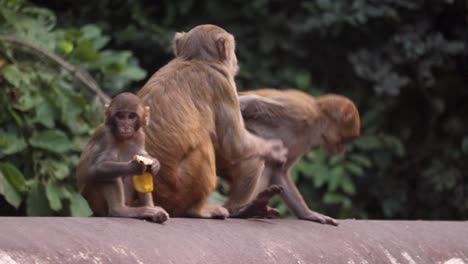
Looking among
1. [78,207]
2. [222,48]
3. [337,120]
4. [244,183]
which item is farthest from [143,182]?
[78,207]

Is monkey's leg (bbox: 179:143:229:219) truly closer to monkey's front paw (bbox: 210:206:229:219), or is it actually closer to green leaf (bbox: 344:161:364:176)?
monkey's front paw (bbox: 210:206:229:219)

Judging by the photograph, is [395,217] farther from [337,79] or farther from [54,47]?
[54,47]

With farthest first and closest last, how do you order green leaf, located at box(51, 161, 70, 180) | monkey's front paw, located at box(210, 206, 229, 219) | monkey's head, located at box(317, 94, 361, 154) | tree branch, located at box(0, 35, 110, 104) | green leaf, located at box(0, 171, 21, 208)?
tree branch, located at box(0, 35, 110, 104) < green leaf, located at box(51, 161, 70, 180) < green leaf, located at box(0, 171, 21, 208) < monkey's head, located at box(317, 94, 361, 154) < monkey's front paw, located at box(210, 206, 229, 219)

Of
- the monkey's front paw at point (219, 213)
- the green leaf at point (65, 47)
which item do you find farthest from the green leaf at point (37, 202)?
the monkey's front paw at point (219, 213)

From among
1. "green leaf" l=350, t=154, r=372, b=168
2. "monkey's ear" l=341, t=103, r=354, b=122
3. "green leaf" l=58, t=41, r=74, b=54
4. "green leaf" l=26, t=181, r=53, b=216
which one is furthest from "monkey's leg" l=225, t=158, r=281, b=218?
"green leaf" l=350, t=154, r=372, b=168

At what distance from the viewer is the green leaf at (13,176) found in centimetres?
780

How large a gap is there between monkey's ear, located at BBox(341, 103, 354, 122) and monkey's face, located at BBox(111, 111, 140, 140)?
2378 millimetres

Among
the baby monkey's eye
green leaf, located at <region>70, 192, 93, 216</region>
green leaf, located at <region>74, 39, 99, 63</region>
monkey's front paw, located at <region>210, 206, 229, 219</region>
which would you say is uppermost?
green leaf, located at <region>74, 39, 99, 63</region>

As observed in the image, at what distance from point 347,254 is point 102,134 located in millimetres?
1315

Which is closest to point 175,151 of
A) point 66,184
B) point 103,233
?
point 103,233

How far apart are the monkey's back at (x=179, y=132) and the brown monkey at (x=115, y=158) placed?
0.37m

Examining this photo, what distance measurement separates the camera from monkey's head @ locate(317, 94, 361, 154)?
7634 mm

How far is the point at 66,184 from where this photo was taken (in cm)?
834

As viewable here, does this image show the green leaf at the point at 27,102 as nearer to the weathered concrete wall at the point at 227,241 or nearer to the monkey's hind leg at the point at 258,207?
the monkey's hind leg at the point at 258,207
